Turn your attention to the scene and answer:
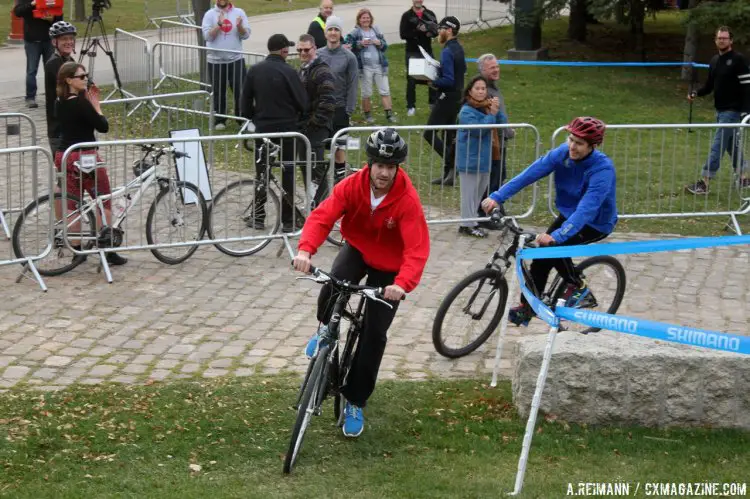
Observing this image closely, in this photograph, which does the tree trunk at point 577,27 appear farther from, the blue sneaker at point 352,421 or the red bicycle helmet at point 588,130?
the blue sneaker at point 352,421

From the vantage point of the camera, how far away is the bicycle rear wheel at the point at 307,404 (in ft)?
→ 20.8

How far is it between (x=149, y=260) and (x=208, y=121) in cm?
564

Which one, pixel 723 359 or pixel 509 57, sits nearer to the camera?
pixel 723 359

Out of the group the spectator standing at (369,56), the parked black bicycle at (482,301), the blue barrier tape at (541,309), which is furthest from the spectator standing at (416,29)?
the blue barrier tape at (541,309)

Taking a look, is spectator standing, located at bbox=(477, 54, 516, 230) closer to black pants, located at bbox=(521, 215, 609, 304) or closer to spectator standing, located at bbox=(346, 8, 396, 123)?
black pants, located at bbox=(521, 215, 609, 304)

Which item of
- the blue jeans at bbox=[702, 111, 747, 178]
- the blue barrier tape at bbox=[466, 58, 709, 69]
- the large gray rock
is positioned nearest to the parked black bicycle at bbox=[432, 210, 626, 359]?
the large gray rock

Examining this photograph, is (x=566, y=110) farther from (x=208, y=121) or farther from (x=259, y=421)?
(x=259, y=421)

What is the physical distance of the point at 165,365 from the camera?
8266 millimetres

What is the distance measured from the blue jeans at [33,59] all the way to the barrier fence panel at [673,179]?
8.31 meters

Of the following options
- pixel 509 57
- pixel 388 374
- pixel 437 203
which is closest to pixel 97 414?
pixel 388 374

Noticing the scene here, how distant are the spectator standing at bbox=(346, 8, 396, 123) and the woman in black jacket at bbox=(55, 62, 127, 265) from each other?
7.06 m

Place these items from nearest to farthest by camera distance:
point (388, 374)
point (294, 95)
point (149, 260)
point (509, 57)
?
point (388, 374) < point (149, 260) < point (294, 95) < point (509, 57)

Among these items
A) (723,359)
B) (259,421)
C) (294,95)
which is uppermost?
(294,95)

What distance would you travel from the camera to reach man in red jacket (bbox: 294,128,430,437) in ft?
21.4
